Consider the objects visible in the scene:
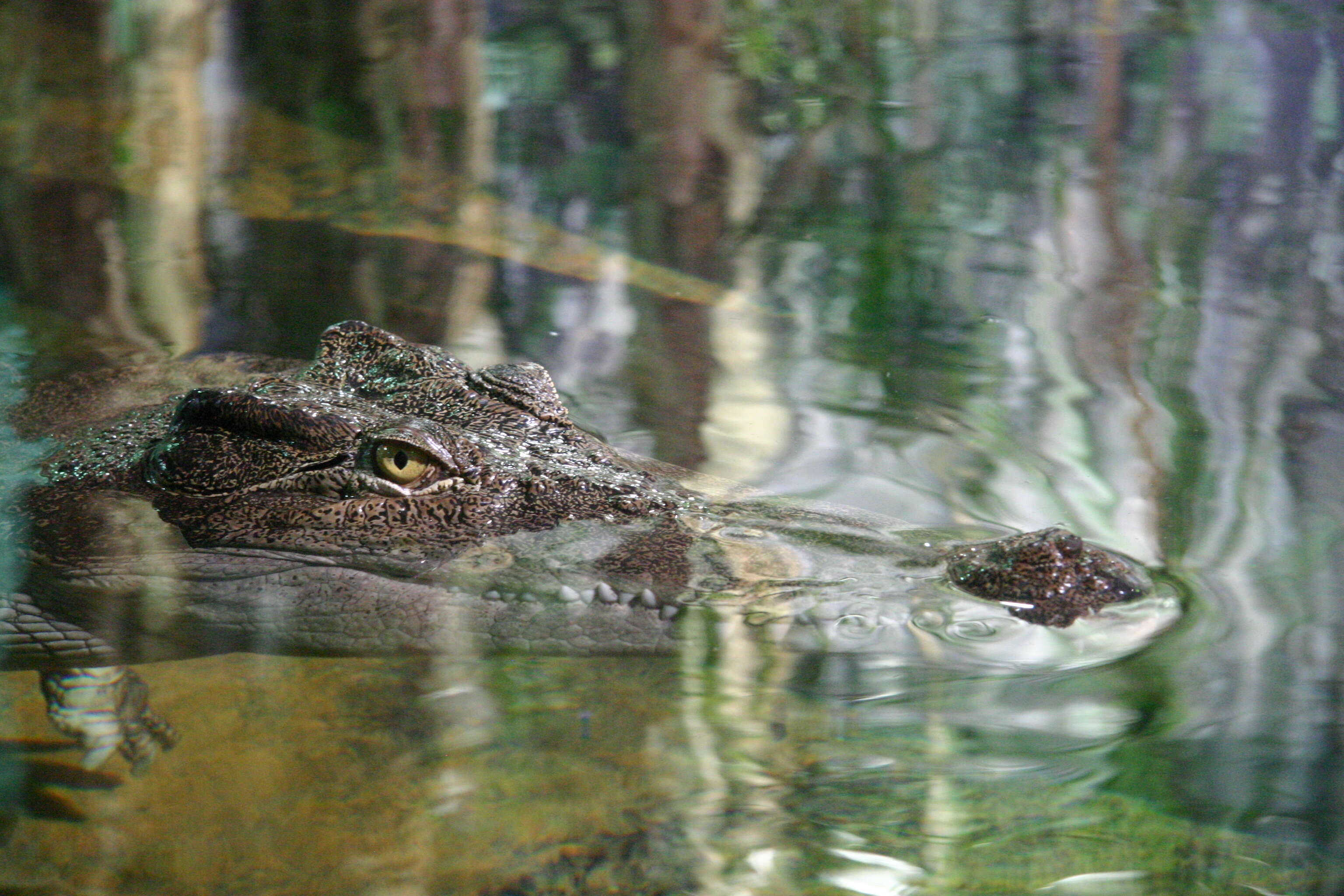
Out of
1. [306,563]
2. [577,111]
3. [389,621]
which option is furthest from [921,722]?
[577,111]

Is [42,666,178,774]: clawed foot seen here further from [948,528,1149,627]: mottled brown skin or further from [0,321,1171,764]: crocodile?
[948,528,1149,627]: mottled brown skin

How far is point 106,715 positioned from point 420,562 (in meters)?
0.72

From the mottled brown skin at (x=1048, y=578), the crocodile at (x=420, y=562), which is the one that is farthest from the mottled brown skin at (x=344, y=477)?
the mottled brown skin at (x=1048, y=578)

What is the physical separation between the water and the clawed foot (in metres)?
0.05

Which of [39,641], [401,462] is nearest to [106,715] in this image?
[39,641]

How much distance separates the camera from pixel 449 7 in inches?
398

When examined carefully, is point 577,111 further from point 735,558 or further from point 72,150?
point 735,558

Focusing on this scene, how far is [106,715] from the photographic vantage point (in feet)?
7.98

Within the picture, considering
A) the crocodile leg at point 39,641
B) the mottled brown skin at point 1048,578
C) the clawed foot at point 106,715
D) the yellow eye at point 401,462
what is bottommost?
the clawed foot at point 106,715

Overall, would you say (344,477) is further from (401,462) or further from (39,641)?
(39,641)

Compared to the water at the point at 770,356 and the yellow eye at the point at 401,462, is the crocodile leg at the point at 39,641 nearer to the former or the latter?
the water at the point at 770,356

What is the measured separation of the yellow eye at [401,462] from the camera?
2.55 meters

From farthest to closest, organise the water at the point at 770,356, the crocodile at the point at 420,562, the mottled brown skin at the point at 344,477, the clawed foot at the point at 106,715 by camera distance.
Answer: the mottled brown skin at the point at 344,477
the crocodile at the point at 420,562
the clawed foot at the point at 106,715
the water at the point at 770,356

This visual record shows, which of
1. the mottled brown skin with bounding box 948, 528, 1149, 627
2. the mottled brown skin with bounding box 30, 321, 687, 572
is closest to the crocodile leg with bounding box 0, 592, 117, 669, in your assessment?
the mottled brown skin with bounding box 30, 321, 687, 572
